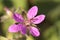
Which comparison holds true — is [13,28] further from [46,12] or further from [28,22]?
[46,12]

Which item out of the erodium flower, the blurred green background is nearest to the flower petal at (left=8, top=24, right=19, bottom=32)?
the erodium flower

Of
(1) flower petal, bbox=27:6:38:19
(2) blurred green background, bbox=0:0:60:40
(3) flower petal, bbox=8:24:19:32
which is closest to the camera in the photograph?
(3) flower petal, bbox=8:24:19:32

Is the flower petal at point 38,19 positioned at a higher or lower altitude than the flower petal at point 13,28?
higher

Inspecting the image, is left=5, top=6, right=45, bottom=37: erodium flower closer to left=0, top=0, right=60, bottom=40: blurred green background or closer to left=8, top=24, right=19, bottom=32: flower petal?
left=8, top=24, right=19, bottom=32: flower petal

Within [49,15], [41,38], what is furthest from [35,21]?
[49,15]

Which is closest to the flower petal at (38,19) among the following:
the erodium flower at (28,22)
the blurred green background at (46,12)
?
the erodium flower at (28,22)

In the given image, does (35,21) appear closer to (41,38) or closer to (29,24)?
(29,24)

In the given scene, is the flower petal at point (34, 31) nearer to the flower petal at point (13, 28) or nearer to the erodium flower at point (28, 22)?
the erodium flower at point (28, 22)

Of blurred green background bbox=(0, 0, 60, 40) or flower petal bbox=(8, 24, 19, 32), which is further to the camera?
blurred green background bbox=(0, 0, 60, 40)
